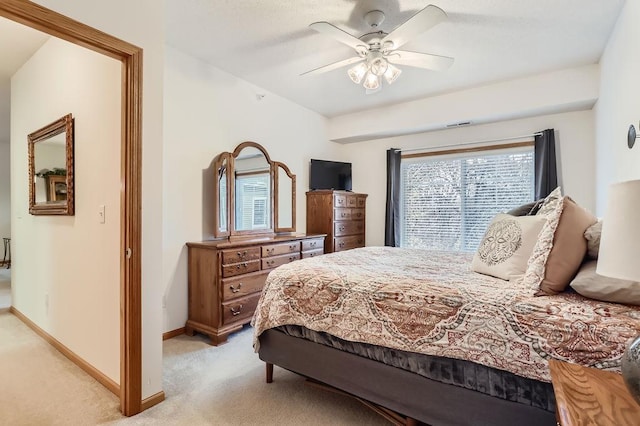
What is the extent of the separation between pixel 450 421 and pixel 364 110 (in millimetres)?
4132

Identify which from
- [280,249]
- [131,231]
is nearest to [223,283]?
[280,249]

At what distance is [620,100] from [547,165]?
1.38m

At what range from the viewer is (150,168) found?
1888 mm

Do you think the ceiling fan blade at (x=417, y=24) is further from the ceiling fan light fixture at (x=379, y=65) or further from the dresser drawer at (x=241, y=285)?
the dresser drawer at (x=241, y=285)

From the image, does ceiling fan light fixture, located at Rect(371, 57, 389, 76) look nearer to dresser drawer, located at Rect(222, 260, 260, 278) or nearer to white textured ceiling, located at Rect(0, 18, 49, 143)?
dresser drawer, located at Rect(222, 260, 260, 278)

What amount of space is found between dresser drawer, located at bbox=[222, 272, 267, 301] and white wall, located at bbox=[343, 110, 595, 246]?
2415 millimetres

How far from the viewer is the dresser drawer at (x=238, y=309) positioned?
289cm

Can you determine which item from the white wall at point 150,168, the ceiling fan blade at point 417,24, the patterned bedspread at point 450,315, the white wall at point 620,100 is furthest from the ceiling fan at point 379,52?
the patterned bedspread at point 450,315

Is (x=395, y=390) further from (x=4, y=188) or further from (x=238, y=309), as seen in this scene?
(x=4, y=188)

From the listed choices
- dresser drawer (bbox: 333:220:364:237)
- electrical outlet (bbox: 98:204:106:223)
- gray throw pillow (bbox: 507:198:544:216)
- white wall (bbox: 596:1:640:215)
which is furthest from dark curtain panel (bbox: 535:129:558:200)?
electrical outlet (bbox: 98:204:106:223)

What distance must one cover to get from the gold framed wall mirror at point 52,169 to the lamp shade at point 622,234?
121 inches

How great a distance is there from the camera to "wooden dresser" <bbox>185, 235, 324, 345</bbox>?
113 inches

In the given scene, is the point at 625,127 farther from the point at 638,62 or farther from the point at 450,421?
the point at 450,421

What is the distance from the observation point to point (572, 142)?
12.1ft
